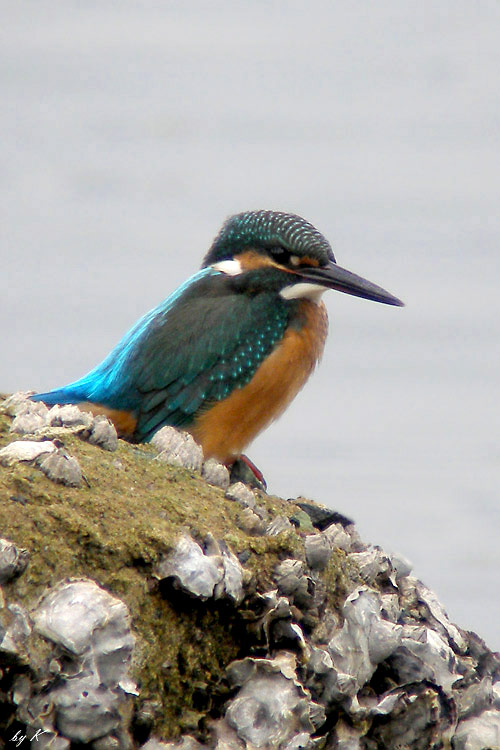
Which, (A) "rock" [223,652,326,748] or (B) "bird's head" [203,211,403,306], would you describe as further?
(B) "bird's head" [203,211,403,306]

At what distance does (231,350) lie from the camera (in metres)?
4.25

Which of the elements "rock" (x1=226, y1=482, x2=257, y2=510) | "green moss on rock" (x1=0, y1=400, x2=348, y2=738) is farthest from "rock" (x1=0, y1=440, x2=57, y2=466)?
"rock" (x1=226, y1=482, x2=257, y2=510)

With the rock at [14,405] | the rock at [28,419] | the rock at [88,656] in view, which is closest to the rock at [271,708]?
the rock at [88,656]

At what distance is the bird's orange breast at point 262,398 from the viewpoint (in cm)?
423

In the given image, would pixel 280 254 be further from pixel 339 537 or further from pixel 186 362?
pixel 339 537

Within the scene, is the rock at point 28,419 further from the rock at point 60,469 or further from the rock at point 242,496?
the rock at point 242,496

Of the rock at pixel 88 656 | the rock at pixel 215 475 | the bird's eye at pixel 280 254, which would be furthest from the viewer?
the bird's eye at pixel 280 254

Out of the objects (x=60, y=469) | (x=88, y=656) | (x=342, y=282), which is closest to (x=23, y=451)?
(x=60, y=469)

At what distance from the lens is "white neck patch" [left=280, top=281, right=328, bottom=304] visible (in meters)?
4.32

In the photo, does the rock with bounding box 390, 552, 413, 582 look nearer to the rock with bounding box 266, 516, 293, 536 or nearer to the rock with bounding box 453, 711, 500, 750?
the rock with bounding box 266, 516, 293, 536

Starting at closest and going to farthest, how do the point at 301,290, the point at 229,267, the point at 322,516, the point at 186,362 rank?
the point at 322,516
the point at 186,362
the point at 301,290
the point at 229,267

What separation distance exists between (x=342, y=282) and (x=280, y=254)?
26cm

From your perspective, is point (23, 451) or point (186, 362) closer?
point (23, 451)

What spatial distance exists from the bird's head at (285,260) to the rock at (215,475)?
1.49 metres
